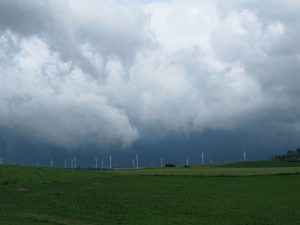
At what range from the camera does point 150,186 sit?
75812 millimetres

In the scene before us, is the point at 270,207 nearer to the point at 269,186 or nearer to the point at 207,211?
the point at 207,211

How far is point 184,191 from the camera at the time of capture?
2731 inches

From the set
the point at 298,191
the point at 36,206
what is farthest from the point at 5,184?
the point at 298,191

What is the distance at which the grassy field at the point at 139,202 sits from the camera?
144ft

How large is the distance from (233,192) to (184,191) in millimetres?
6893

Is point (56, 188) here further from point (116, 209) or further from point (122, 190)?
point (116, 209)

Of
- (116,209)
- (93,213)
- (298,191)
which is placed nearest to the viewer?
(93,213)

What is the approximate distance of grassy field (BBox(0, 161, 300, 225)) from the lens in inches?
1729

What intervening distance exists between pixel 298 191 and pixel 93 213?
1468 inches

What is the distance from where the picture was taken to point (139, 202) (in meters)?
56.5

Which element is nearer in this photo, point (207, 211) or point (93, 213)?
point (93, 213)

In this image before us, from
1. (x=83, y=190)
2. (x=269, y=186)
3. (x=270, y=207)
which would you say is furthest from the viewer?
(x=269, y=186)

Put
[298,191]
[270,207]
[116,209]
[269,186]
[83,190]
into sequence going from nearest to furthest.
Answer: [116,209] < [270,207] < [83,190] < [298,191] < [269,186]

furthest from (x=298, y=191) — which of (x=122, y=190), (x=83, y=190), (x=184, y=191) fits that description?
(x=83, y=190)
